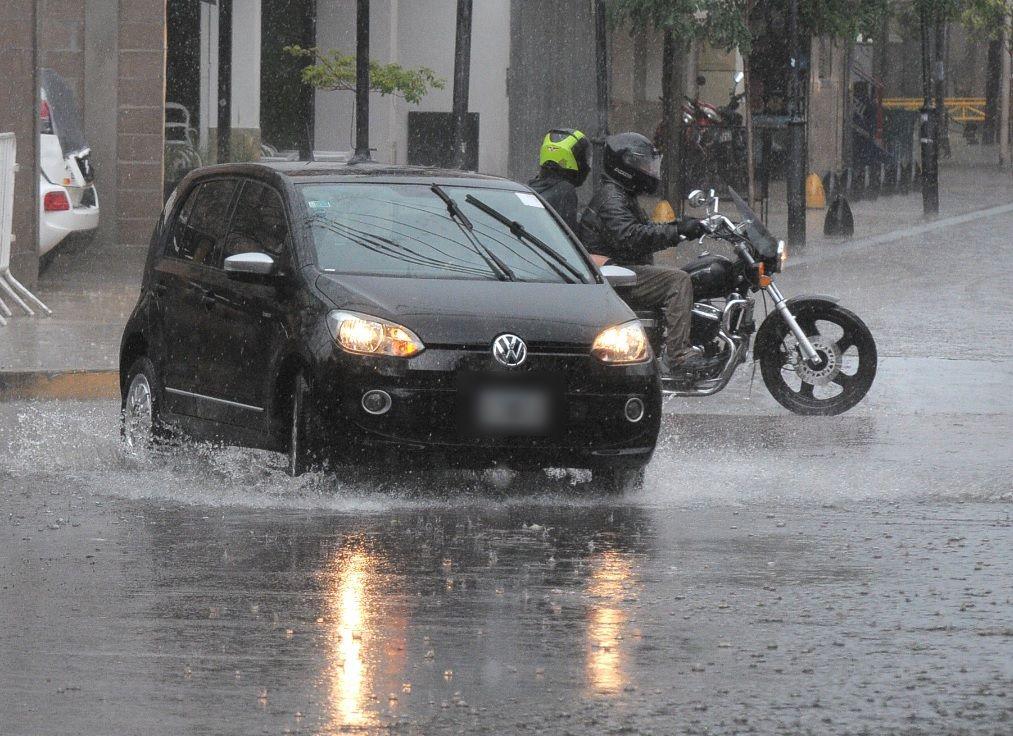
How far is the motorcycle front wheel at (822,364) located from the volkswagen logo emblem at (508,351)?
3.91 m

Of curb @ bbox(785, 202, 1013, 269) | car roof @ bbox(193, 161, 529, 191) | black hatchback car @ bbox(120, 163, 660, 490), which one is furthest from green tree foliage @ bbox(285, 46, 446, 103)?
car roof @ bbox(193, 161, 529, 191)

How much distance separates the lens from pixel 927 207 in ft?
100

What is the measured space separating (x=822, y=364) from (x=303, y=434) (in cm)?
443

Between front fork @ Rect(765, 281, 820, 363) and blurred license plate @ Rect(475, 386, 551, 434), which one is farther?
front fork @ Rect(765, 281, 820, 363)

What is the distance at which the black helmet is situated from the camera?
38.6 ft

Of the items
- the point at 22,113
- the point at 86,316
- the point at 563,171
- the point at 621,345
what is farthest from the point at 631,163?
the point at 22,113

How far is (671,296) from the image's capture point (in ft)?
38.2

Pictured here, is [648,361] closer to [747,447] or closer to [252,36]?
[747,447]

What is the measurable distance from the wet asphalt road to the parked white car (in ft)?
25.1

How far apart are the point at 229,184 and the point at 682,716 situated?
5509 mm

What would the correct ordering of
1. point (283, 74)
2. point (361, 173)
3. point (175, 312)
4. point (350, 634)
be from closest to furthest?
point (350, 634) < point (361, 173) < point (175, 312) < point (283, 74)

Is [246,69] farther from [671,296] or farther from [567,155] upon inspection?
[671,296]

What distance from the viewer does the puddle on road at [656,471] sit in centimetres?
914

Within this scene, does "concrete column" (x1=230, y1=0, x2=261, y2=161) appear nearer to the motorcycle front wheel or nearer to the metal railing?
the metal railing
